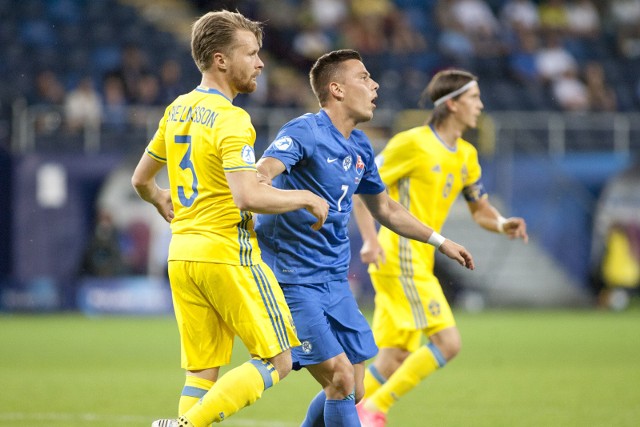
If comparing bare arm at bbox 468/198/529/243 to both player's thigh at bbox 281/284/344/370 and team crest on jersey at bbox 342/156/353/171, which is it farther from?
player's thigh at bbox 281/284/344/370

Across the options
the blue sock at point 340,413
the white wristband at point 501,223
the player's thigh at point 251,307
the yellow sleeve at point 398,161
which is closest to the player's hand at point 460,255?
the blue sock at point 340,413

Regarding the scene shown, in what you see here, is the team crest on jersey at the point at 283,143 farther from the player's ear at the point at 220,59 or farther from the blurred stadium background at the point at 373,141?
the blurred stadium background at the point at 373,141

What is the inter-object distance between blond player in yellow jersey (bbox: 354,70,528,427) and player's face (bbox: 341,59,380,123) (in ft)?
4.99

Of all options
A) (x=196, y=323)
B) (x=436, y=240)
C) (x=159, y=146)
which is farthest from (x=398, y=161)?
(x=196, y=323)

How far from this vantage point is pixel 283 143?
5582 mm

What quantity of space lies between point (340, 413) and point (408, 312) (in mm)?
1937

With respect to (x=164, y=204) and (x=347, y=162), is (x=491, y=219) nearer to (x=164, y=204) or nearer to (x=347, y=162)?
(x=347, y=162)

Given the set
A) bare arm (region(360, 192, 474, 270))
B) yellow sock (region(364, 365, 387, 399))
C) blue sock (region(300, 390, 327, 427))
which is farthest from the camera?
yellow sock (region(364, 365, 387, 399))

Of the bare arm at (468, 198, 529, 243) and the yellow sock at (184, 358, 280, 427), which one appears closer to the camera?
the yellow sock at (184, 358, 280, 427)

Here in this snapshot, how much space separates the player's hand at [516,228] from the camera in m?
7.68

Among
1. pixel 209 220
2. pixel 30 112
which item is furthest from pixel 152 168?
pixel 30 112

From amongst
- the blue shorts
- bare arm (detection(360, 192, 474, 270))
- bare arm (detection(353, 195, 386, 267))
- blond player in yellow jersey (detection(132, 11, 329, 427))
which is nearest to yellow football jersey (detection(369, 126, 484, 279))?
bare arm (detection(353, 195, 386, 267))

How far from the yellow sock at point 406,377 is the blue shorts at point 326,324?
1.52m

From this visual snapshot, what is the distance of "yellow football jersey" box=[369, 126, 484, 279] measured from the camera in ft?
25.6
